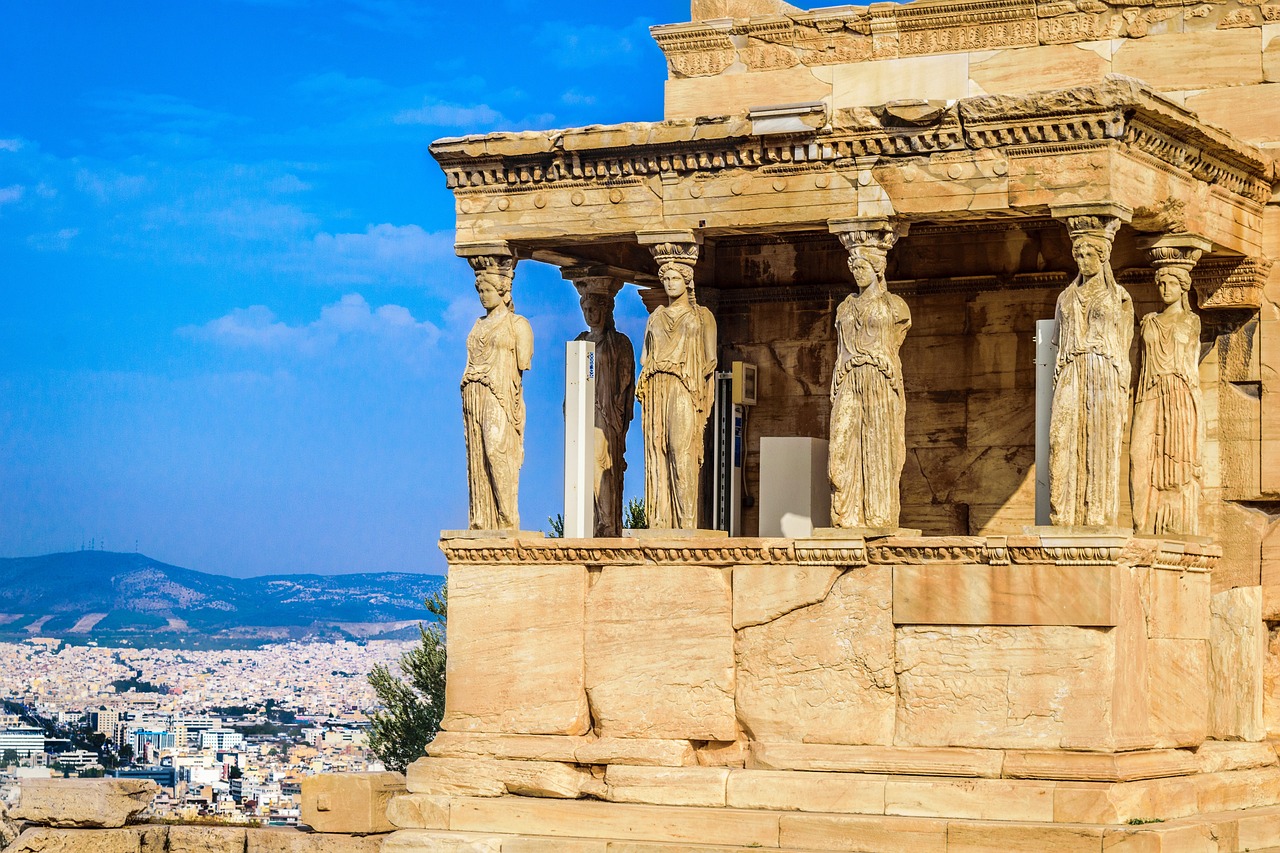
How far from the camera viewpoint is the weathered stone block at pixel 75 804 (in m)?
19.6

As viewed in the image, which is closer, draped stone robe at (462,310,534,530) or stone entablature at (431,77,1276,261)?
stone entablature at (431,77,1276,261)

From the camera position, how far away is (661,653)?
58.3 ft

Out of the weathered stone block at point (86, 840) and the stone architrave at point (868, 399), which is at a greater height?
the stone architrave at point (868, 399)

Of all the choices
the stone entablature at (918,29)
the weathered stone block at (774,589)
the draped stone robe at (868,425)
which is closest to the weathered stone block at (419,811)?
the weathered stone block at (774,589)

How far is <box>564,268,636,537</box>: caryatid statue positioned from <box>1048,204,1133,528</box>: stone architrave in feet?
12.4

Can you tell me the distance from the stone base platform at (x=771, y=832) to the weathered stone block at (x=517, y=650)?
2.06 ft

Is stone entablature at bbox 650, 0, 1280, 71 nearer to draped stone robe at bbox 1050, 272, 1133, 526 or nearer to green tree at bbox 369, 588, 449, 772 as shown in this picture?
draped stone robe at bbox 1050, 272, 1133, 526

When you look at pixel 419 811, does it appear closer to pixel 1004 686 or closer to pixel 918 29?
pixel 1004 686

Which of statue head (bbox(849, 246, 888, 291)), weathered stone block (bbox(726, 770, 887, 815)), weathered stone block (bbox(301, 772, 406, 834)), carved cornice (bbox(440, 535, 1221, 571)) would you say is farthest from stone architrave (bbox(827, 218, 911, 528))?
weathered stone block (bbox(301, 772, 406, 834))

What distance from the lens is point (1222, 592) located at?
1878cm

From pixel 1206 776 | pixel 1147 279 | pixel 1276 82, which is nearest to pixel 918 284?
pixel 1147 279

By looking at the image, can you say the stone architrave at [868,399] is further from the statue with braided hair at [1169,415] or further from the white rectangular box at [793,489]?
the statue with braided hair at [1169,415]

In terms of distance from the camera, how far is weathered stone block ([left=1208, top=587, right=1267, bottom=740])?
18453 mm

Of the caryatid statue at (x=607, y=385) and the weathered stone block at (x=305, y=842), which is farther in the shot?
the caryatid statue at (x=607, y=385)
